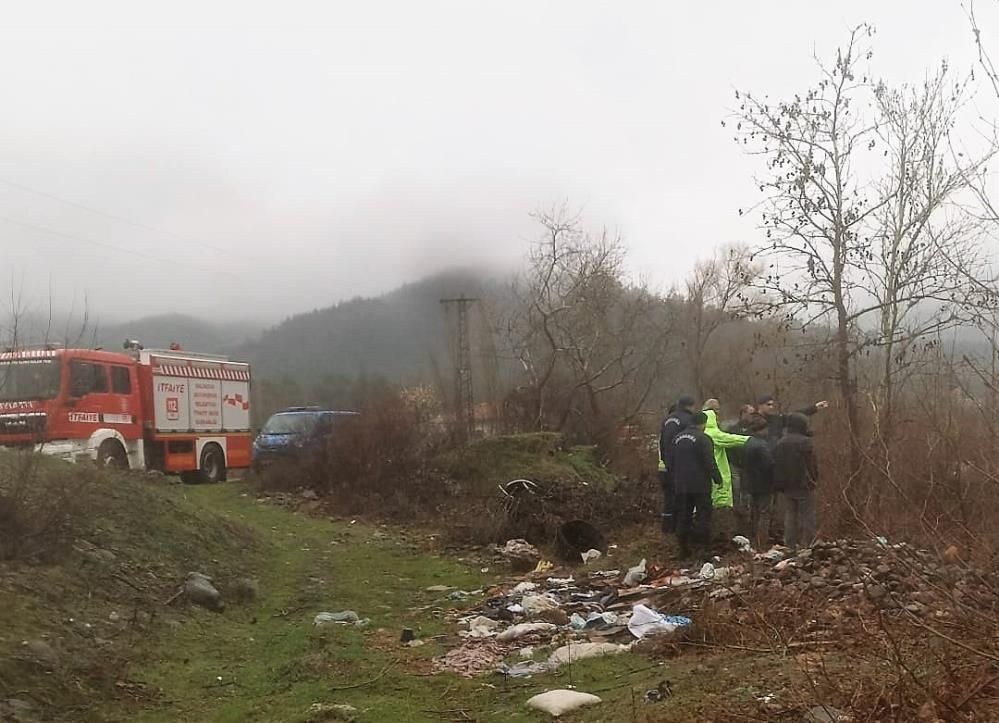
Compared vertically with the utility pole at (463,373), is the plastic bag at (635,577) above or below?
below

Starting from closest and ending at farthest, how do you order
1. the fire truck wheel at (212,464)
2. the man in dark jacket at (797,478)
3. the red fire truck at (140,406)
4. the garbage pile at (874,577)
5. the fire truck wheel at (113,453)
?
the garbage pile at (874,577)
the man in dark jacket at (797,478)
the red fire truck at (140,406)
the fire truck wheel at (113,453)
the fire truck wheel at (212,464)

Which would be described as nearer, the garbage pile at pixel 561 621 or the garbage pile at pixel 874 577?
the garbage pile at pixel 874 577

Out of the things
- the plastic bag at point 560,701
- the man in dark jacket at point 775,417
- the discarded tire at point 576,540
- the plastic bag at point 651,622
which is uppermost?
the man in dark jacket at point 775,417

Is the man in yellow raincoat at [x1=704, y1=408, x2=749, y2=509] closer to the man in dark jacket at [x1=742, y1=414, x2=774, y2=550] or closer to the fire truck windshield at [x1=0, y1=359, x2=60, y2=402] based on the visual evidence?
the man in dark jacket at [x1=742, y1=414, x2=774, y2=550]

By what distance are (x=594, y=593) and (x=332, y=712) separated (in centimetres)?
386

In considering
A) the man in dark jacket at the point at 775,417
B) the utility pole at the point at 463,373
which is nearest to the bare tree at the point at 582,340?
the utility pole at the point at 463,373

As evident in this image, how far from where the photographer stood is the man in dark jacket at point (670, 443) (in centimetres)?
1054

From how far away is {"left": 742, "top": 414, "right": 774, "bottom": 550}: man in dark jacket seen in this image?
1040 cm

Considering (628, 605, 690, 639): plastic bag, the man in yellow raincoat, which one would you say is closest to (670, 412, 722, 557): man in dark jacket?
the man in yellow raincoat

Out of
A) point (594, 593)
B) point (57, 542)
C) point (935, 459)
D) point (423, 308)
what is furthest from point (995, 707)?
point (423, 308)

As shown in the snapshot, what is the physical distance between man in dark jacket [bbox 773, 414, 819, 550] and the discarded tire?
3.23m

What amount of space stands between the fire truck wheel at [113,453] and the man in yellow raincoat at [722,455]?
10.3 meters

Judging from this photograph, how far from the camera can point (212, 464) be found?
2008cm

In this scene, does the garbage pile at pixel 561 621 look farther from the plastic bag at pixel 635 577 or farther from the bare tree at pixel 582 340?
the bare tree at pixel 582 340
